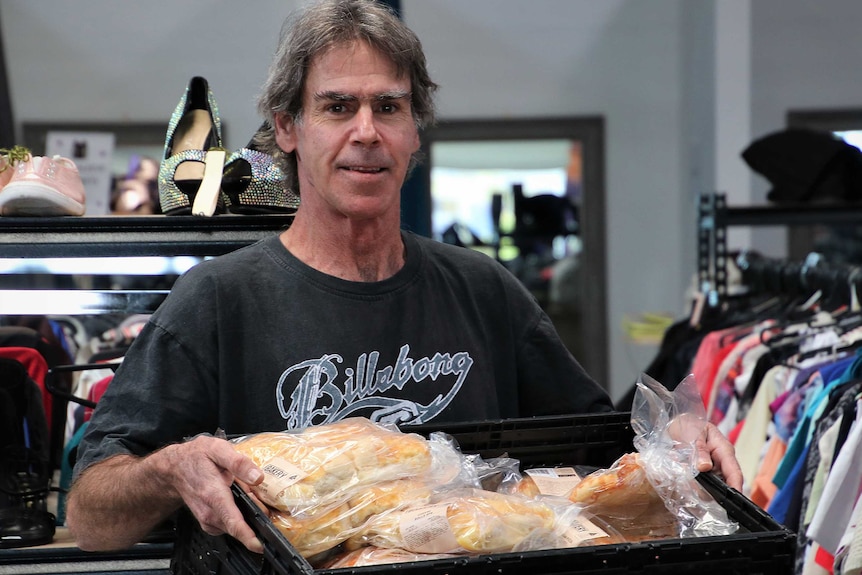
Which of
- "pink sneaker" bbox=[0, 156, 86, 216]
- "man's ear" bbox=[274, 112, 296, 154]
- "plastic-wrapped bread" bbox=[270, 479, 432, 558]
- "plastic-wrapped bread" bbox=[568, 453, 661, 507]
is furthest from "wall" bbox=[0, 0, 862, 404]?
"plastic-wrapped bread" bbox=[270, 479, 432, 558]

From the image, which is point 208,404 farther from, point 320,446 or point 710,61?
point 710,61

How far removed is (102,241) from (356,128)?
554mm

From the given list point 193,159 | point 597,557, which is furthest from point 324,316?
point 597,557

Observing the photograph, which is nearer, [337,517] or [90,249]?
[337,517]

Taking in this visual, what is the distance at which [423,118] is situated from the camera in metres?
1.86

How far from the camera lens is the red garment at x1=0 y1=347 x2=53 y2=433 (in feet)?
7.27

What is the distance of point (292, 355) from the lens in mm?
1605

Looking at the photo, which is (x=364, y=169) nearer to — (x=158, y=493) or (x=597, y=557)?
(x=158, y=493)

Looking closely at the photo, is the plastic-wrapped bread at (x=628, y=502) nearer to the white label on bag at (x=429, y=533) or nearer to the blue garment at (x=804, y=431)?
the white label on bag at (x=429, y=533)

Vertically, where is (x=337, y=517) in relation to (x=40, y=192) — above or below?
below

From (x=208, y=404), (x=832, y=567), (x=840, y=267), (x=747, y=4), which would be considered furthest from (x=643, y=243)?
(x=208, y=404)

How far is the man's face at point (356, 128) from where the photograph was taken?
163 cm

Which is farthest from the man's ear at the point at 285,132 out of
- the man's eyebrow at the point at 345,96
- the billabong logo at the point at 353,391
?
the billabong logo at the point at 353,391

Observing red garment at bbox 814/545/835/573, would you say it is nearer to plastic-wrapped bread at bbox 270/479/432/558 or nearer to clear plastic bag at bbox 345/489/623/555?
clear plastic bag at bbox 345/489/623/555
